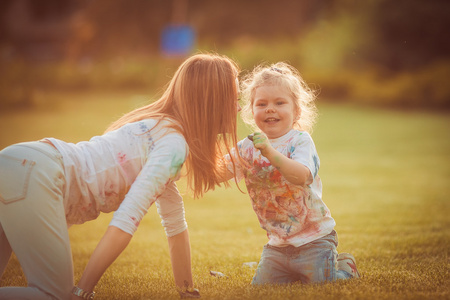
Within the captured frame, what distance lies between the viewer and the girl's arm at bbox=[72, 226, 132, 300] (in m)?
2.45

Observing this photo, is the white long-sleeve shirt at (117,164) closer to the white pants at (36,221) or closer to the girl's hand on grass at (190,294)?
the white pants at (36,221)

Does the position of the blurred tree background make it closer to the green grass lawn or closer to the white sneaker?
the green grass lawn

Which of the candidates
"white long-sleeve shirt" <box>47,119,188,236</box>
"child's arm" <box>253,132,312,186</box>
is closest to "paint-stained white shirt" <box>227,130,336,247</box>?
"child's arm" <box>253,132,312,186</box>

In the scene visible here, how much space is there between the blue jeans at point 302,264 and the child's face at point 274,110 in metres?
0.77

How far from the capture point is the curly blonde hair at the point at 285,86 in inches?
133

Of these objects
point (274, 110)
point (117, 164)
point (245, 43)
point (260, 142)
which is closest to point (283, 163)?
point (260, 142)

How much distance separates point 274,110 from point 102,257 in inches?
59.3

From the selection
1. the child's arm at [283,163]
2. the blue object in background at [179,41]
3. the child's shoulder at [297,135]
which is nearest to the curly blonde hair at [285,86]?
the child's shoulder at [297,135]

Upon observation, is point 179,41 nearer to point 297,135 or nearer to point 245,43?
point 245,43

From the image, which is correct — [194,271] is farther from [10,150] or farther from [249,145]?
[10,150]

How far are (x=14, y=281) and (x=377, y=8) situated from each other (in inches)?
890

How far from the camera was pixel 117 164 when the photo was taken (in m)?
2.78

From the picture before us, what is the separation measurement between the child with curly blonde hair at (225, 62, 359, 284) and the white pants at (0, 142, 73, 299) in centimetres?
→ 116

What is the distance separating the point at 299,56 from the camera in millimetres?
23969
